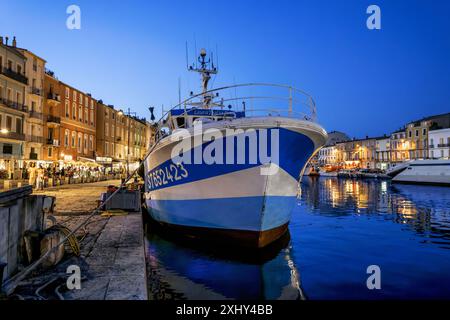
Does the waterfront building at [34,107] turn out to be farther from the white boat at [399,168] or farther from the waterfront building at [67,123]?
the white boat at [399,168]

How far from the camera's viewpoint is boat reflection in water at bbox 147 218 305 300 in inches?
286

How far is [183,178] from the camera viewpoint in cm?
1000

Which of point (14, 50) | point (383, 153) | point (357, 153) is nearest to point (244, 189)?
point (14, 50)

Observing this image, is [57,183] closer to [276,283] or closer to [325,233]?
[325,233]

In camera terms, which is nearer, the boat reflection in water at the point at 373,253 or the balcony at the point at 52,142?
the boat reflection in water at the point at 373,253

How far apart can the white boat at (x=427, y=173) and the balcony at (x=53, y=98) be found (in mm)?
53197

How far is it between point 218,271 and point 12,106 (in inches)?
1496

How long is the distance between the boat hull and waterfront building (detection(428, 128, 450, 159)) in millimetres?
72094

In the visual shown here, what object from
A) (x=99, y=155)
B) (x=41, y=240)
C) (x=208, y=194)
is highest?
(x=99, y=155)

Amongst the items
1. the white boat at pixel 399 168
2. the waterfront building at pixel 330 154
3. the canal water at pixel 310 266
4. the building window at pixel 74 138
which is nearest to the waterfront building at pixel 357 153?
the waterfront building at pixel 330 154

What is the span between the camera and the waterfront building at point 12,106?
116ft

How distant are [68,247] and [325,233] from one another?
10521 mm

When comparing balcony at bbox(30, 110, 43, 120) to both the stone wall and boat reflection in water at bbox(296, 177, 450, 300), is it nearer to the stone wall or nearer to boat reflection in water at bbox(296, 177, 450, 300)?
boat reflection in water at bbox(296, 177, 450, 300)
